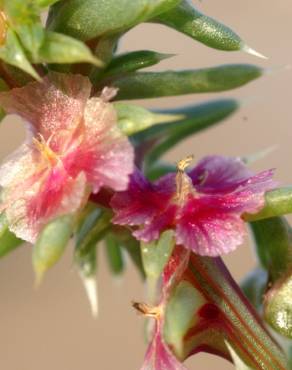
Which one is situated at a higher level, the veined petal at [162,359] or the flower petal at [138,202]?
the flower petal at [138,202]

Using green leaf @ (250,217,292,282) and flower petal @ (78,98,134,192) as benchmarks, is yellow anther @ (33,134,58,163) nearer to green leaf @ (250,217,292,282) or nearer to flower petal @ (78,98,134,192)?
flower petal @ (78,98,134,192)

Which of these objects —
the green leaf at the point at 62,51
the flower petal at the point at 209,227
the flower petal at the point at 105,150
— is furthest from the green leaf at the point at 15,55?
the flower petal at the point at 209,227

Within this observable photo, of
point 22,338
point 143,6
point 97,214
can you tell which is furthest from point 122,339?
point 143,6

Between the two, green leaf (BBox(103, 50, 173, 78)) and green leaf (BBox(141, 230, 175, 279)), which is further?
green leaf (BBox(103, 50, 173, 78))

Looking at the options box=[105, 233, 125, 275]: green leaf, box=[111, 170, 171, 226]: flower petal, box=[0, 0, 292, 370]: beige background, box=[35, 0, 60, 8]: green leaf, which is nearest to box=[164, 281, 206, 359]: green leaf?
box=[111, 170, 171, 226]: flower petal

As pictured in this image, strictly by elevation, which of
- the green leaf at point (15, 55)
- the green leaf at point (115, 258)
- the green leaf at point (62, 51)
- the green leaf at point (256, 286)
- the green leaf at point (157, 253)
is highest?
the green leaf at point (62, 51)

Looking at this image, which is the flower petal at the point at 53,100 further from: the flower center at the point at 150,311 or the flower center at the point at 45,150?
the flower center at the point at 150,311

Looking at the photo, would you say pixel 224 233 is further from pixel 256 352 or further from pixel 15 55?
pixel 15 55
